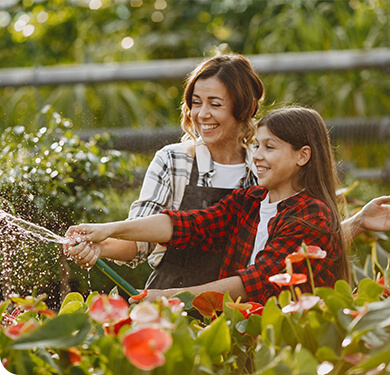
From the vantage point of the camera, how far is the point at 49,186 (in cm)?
136

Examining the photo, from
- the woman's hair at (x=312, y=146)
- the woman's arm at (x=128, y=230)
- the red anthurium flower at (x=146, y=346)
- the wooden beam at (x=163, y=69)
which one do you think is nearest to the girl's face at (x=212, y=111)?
the woman's hair at (x=312, y=146)

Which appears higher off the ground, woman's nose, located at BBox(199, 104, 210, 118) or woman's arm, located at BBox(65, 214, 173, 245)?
woman's nose, located at BBox(199, 104, 210, 118)

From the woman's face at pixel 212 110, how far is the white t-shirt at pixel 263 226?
0.26m

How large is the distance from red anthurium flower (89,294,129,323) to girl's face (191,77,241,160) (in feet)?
2.69

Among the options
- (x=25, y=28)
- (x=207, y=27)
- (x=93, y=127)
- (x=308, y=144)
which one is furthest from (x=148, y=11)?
(x=308, y=144)

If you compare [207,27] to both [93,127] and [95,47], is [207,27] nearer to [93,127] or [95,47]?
[95,47]

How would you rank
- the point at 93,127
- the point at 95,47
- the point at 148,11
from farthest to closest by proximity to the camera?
the point at 148,11, the point at 95,47, the point at 93,127

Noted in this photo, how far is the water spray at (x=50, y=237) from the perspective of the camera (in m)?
1.08

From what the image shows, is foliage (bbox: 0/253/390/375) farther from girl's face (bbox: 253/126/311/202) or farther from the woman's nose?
the woman's nose

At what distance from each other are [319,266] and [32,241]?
0.56m

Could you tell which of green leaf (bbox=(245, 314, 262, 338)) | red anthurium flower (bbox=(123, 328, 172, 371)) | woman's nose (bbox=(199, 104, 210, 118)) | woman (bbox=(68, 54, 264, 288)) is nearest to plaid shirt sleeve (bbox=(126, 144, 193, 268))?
woman (bbox=(68, 54, 264, 288))

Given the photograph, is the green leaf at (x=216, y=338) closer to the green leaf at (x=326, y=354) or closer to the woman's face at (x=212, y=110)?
the green leaf at (x=326, y=354)

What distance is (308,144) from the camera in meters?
1.27

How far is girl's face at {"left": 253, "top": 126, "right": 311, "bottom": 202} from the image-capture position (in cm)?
124
